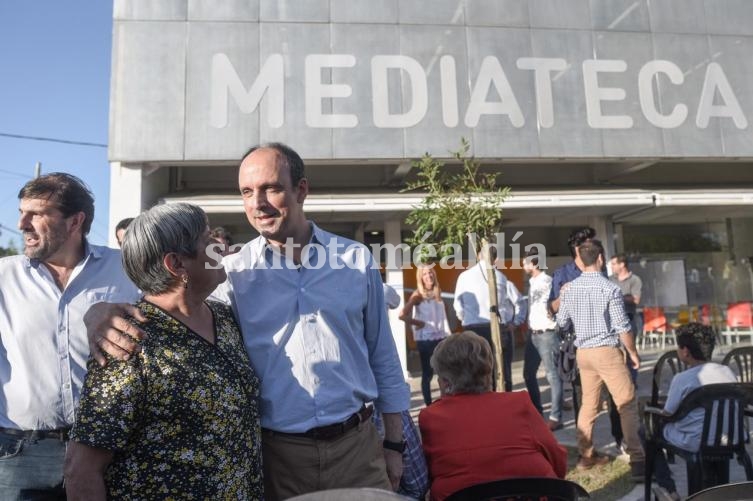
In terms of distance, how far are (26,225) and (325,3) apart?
7.44 metres

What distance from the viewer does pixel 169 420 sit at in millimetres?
1501

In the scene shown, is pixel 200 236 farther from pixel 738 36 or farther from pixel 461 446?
pixel 738 36

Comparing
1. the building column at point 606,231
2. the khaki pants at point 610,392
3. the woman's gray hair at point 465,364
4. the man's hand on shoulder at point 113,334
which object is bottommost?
the khaki pants at point 610,392

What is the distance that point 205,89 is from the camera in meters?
8.12

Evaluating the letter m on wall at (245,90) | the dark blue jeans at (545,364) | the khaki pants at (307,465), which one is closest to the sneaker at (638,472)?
the dark blue jeans at (545,364)

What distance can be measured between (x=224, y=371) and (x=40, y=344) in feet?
2.97

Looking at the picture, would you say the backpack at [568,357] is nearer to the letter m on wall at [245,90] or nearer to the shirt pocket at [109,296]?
the shirt pocket at [109,296]

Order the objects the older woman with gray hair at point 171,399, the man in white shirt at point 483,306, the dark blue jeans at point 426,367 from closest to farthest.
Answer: the older woman with gray hair at point 171,399, the man in white shirt at point 483,306, the dark blue jeans at point 426,367

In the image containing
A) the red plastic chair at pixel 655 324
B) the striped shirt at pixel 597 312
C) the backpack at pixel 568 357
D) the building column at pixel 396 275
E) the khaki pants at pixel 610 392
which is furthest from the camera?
the red plastic chair at pixel 655 324

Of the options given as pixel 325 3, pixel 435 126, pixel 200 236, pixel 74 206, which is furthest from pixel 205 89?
pixel 200 236

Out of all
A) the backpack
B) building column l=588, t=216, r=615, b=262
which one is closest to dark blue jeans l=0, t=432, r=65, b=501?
the backpack

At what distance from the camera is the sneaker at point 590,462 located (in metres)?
4.54

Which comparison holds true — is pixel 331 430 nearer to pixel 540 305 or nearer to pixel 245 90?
pixel 540 305

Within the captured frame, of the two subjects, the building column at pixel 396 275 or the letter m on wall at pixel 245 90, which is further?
the building column at pixel 396 275
